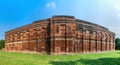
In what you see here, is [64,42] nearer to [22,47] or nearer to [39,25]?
[39,25]

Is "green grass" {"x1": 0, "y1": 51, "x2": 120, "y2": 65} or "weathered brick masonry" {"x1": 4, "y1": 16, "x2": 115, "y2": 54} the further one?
"weathered brick masonry" {"x1": 4, "y1": 16, "x2": 115, "y2": 54}

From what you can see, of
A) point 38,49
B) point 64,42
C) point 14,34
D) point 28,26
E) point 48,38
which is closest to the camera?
point 64,42

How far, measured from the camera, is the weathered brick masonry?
3500cm

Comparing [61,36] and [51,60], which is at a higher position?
[61,36]

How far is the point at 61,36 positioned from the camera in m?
34.9

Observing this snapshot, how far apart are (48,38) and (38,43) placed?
3397 millimetres

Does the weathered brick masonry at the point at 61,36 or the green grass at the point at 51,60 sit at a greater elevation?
the weathered brick masonry at the point at 61,36

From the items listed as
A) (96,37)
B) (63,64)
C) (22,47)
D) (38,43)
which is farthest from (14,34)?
(63,64)

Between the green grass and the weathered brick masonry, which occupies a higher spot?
the weathered brick masonry

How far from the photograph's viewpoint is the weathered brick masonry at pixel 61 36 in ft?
115

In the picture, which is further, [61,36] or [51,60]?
[61,36]

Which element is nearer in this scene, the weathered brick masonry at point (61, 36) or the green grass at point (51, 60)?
the green grass at point (51, 60)

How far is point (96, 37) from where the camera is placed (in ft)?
148

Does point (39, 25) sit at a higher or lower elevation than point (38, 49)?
higher
